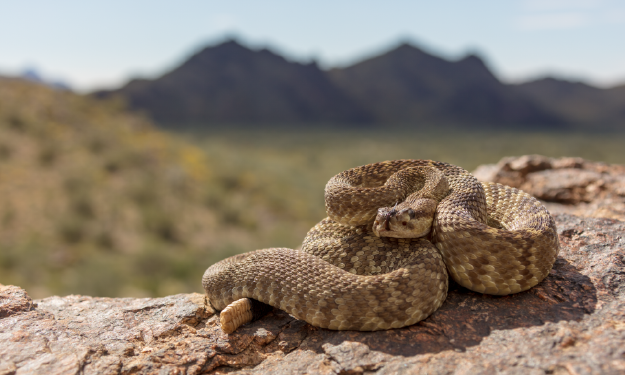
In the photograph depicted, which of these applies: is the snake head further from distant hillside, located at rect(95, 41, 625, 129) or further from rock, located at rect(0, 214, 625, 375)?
distant hillside, located at rect(95, 41, 625, 129)

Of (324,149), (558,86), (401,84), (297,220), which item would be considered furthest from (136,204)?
(558,86)

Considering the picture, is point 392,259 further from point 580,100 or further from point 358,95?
point 580,100

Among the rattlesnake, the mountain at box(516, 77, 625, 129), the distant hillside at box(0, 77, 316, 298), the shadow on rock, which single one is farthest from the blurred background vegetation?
the mountain at box(516, 77, 625, 129)

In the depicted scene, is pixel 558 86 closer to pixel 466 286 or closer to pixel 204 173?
pixel 204 173

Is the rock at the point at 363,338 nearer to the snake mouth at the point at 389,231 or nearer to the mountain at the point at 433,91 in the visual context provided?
the snake mouth at the point at 389,231

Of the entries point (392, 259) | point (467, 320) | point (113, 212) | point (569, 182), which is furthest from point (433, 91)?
point (467, 320)
